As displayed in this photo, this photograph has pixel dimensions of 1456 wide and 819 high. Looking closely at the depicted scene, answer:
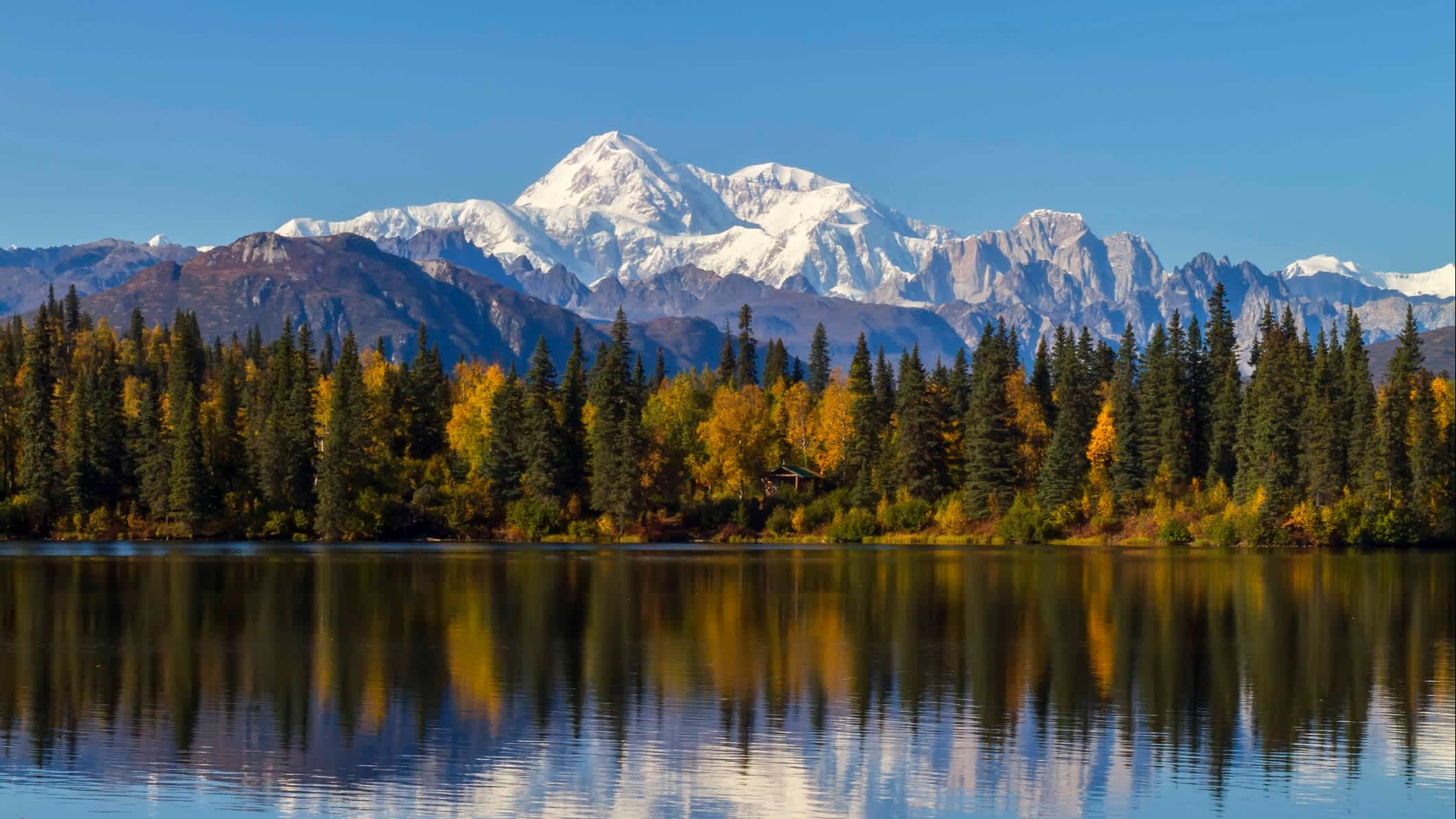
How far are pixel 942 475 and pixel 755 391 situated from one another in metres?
30.6

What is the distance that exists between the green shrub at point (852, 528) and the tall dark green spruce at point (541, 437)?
89.1 feet

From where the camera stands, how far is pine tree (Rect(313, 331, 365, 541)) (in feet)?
483

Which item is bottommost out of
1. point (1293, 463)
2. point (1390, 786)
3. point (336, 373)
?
point (1390, 786)

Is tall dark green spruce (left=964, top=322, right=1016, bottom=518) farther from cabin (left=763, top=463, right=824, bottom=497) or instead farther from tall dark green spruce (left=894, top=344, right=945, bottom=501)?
cabin (left=763, top=463, right=824, bottom=497)

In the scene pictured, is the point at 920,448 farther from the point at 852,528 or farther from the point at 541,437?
the point at 541,437

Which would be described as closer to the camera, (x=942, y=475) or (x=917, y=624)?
(x=917, y=624)

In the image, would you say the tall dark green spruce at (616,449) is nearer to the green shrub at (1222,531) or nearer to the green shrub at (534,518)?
the green shrub at (534,518)

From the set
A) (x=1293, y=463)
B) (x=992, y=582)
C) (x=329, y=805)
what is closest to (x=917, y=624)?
(x=992, y=582)

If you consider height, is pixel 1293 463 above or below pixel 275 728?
above

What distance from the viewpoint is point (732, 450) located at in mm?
159000

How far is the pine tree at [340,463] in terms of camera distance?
5792 inches

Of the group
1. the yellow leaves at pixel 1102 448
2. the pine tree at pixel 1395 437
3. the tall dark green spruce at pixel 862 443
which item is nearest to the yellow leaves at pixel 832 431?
the tall dark green spruce at pixel 862 443

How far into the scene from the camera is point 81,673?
154ft

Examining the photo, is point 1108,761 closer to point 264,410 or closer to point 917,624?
point 917,624
